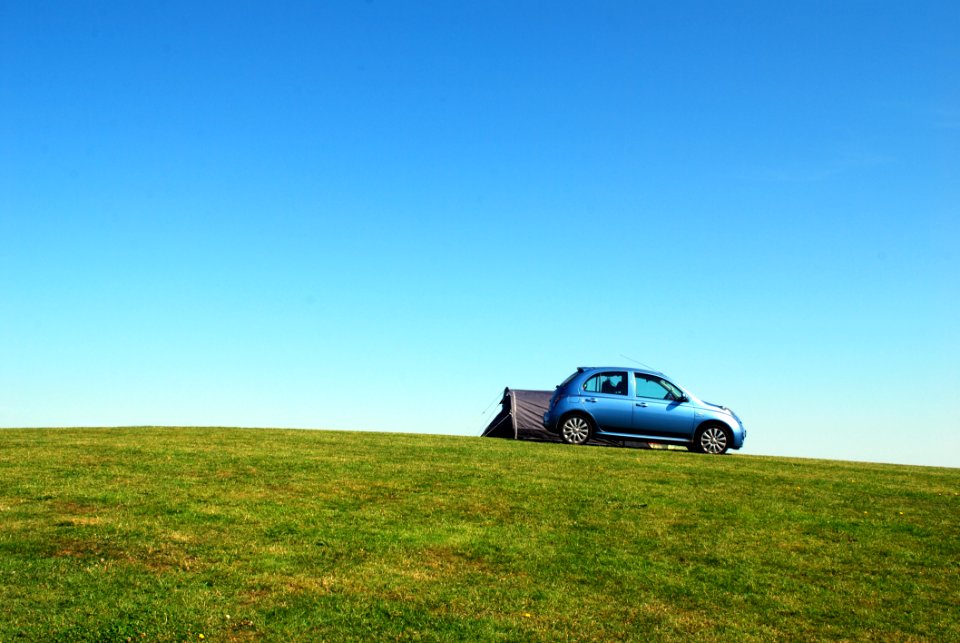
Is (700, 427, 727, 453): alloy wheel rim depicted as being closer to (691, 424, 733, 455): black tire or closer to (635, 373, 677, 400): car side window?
(691, 424, 733, 455): black tire

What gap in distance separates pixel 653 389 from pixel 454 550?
11731 millimetres

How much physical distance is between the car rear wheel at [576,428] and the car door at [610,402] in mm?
283

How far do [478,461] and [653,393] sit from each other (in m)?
6.50

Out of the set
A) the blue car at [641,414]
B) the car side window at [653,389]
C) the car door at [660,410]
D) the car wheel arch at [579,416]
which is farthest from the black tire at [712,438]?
the car wheel arch at [579,416]

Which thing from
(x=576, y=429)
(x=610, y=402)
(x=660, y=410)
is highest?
(x=610, y=402)

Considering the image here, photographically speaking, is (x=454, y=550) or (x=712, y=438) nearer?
(x=454, y=550)

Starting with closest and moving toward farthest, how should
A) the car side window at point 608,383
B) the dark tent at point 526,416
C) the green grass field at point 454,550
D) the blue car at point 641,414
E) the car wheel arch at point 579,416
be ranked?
the green grass field at point 454,550
the blue car at point 641,414
the car wheel arch at point 579,416
the car side window at point 608,383
the dark tent at point 526,416

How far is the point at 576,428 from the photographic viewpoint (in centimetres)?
→ 2089

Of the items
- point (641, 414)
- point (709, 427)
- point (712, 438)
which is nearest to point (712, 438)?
point (712, 438)

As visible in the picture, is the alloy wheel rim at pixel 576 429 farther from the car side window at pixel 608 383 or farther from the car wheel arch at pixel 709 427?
the car wheel arch at pixel 709 427

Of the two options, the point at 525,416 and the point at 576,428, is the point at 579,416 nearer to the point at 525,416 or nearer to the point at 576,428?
the point at 576,428

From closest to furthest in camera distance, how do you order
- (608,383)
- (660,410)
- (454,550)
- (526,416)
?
1. (454,550)
2. (660,410)
3. (608,383)
4. (526,416)

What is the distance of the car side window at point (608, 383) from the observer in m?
20.9

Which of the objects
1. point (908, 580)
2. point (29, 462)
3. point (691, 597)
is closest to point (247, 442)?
point (29, 462)
